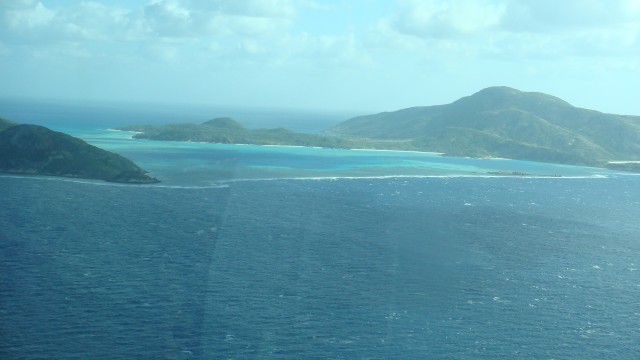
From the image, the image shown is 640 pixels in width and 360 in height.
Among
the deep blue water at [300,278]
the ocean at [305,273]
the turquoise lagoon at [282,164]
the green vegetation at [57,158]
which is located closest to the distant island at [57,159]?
the green vegetation at [57,158]

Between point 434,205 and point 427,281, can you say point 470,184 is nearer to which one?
point 434,205

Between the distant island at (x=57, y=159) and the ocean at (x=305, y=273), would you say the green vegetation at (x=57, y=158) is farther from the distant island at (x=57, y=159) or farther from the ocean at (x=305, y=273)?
the ocean at (x=305, y=273)

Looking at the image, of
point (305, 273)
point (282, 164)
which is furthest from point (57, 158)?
point (305, 273)

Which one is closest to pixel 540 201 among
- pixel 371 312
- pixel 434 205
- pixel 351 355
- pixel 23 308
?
pixel 434 205

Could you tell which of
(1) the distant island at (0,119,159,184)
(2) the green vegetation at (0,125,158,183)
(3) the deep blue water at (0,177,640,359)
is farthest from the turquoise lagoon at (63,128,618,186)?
(3) the deep blue water at (0,177,640,359)

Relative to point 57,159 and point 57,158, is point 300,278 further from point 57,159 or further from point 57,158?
point 57,158

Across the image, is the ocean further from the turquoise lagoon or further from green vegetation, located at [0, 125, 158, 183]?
the turquoise lagoon

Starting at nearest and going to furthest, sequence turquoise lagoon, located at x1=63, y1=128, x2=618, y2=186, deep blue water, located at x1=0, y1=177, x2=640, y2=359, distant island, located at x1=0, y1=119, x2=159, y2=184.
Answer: deep blue water, located at x1=0, y1=177, x2=640, y2=359 → distant island, located at x1=0, y1=119, x2=159, y2=184 → turquoise lagoon, located at x1=63, y1=128, x2=618, y2=186
